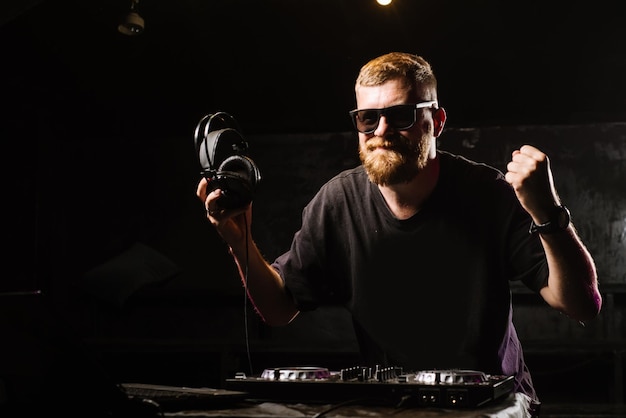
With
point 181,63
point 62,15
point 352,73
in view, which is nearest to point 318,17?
point 352,73

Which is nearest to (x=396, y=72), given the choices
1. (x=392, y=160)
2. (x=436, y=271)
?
(x=392, y=160)

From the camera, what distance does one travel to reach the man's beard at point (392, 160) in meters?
2.05

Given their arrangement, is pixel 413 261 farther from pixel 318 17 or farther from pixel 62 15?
pixel 62 15

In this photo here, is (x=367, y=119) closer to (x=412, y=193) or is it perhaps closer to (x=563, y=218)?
(x=412, y=193)

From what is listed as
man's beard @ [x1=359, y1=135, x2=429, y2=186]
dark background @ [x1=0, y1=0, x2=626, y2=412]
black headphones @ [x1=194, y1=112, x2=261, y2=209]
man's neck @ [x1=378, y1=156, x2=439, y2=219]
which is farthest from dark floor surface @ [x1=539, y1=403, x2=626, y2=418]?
black headphones @ [x1=194, y1=112, x2=261, y2=209]

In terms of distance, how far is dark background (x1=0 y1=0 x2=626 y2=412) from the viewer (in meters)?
4.85

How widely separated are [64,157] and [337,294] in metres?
4.89

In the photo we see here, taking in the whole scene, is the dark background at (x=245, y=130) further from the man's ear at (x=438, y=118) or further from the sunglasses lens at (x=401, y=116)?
the sunglasses lens at (x=401, y=116)

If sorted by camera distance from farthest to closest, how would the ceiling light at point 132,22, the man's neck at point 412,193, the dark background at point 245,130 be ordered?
the dark background at point 245,130 < the ceiling light at point 132,22 < the man's neck at point 412,193

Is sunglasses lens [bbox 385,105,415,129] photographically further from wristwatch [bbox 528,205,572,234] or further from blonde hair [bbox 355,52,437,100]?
wristwatch [bbox 528,205,572,234]

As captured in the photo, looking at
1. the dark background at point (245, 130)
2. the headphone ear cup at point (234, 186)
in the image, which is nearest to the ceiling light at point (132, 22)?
the dark background at point (245, 130)

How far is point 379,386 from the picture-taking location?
1.42 meters

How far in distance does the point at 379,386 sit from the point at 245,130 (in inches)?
200

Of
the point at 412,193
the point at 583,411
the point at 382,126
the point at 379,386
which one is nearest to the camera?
the point at 379,386
